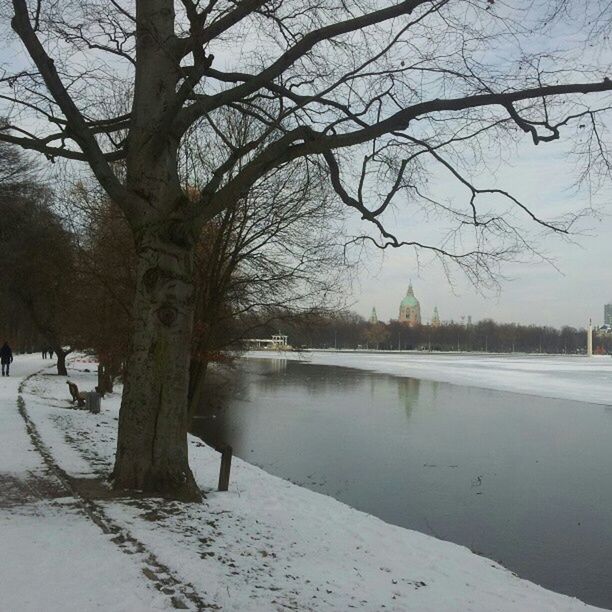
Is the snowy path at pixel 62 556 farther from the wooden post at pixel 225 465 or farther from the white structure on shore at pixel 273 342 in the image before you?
the white structure on shore at pixel 273 342

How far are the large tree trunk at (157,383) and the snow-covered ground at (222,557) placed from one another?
471 mm

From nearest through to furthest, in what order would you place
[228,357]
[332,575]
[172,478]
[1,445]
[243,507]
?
1. [332,575]
2. [172,478]
3. [243,507]
4. [1,445]
5. [228,357]

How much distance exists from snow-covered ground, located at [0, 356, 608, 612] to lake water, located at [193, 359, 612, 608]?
143 cm

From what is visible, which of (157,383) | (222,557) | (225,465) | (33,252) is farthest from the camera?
(33,252)

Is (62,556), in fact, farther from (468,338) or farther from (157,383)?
(468,338)

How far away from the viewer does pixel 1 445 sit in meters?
11.1

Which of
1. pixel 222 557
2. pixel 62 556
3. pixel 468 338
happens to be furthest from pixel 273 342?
pixel 468 338

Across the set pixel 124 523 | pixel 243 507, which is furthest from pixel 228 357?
pixel 124 523

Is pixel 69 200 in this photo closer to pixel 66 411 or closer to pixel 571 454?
pixel 66 411

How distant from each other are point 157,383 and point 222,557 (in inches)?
99.2

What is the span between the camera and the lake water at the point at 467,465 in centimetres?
1009

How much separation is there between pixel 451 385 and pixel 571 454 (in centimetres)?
2575

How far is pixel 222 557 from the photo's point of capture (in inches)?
243

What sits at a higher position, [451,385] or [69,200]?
[69,200]
